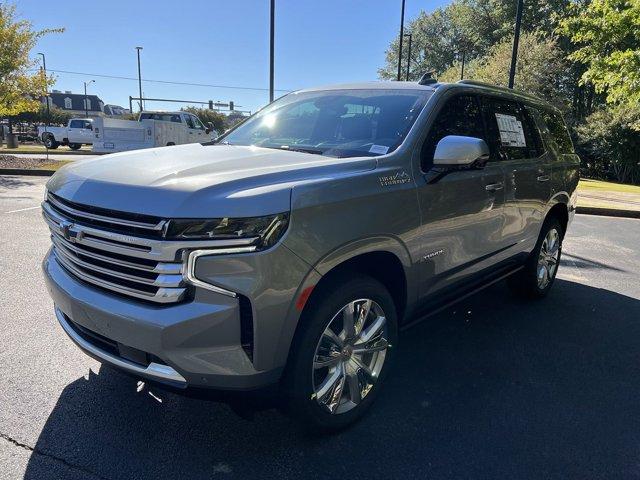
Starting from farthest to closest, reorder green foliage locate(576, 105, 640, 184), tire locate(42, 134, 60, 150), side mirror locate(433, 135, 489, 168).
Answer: tire locate(42, 134, 60, 150), green foliage locate(576, 105, 640, 184), side mirror locate(433, 135, 489, 168)

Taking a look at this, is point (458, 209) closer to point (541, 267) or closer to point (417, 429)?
point (417, 429)

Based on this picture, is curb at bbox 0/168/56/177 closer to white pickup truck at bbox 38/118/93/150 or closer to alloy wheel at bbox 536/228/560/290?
alloy wheel at bbox 536/228/560/290

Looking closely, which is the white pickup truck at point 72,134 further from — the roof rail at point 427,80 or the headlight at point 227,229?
the headlight at point 227,229

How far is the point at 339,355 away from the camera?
2.69 meters

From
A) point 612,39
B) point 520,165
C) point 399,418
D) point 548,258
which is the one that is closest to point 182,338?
point 399,418

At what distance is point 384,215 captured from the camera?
270cm

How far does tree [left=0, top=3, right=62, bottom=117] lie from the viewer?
1616 centimetres

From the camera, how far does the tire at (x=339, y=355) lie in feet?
7.91

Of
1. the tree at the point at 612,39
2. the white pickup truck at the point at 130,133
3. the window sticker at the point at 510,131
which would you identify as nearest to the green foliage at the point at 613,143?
the tree at the point at 612,39

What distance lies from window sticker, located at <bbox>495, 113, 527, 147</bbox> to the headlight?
8.79 feet

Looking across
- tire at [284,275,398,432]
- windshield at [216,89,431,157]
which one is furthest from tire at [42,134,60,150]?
tire at [284,275,398,432]

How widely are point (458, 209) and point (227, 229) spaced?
1.82 m

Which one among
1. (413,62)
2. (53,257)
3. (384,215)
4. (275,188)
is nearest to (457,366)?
(384,215)

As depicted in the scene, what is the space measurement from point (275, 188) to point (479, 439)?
181cm
